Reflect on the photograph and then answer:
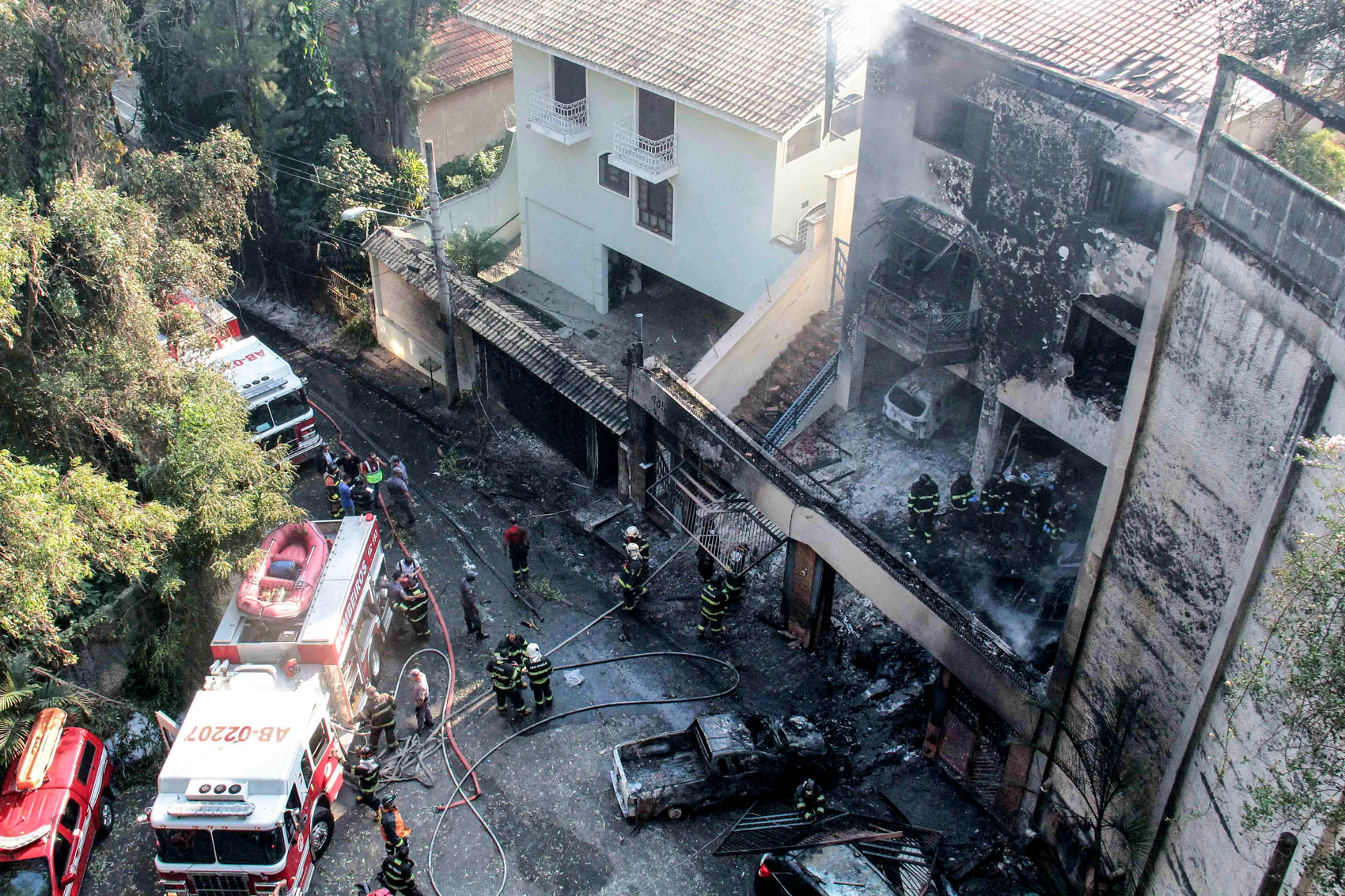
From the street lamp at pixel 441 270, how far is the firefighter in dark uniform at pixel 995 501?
37.5ft

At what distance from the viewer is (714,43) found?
23.4m

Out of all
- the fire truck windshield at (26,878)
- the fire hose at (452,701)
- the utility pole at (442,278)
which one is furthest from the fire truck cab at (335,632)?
the utility pole at (442,278)

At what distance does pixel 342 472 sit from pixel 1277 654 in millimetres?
17088

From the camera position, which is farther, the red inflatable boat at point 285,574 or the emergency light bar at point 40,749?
the red inflatable boat at point 285,574

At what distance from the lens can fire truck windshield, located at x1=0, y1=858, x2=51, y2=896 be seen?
13.6 metres

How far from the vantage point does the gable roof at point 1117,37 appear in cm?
1564

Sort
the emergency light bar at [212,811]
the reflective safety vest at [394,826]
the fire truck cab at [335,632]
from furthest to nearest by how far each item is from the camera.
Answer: the fire truck cab at [335,632] → the reflective safety vest at [394,826] → the emergency light bar at [212,811]

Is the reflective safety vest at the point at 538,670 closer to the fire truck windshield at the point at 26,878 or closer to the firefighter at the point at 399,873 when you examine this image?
the firefighter at the point at 399,873

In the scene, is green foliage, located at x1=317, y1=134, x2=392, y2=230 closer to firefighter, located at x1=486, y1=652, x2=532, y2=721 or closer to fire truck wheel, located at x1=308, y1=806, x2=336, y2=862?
firefighter, located at x1=486, y1=652, x2=532, y2=721

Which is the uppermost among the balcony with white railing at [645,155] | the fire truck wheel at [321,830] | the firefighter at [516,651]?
the balcony with white railing at [645,155]

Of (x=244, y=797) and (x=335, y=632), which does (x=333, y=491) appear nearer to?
(x=335, y=632)

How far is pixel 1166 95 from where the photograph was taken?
609 inches

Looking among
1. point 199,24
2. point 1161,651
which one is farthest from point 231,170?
point 1161,651

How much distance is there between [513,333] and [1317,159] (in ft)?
48.6
